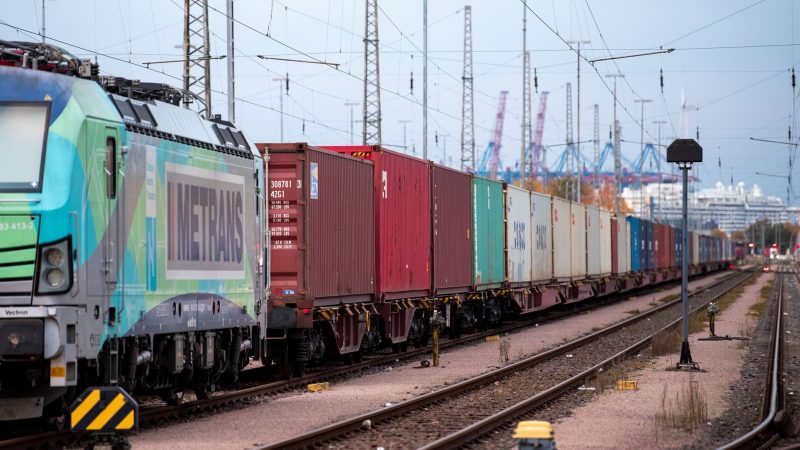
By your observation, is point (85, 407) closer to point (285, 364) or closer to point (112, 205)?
point (112, 205)

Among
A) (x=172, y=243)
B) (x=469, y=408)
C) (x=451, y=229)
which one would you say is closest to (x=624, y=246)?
(x=451, y=229)

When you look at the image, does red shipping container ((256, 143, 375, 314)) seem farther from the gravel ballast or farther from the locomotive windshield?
the locomotive windshield

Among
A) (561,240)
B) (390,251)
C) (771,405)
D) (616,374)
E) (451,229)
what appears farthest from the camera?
(561,240)

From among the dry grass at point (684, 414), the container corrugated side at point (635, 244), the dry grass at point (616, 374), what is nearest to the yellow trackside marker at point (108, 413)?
the dry grass at point (684, 414)

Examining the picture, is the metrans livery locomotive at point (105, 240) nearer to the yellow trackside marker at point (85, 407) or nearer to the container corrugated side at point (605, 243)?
the yellow trackside marker at point (85, 407)

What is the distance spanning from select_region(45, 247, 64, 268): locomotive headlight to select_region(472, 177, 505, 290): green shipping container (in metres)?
19.2

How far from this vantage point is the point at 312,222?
63.2 feet

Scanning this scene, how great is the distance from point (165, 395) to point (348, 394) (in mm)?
3608

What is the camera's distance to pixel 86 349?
11.3 metres

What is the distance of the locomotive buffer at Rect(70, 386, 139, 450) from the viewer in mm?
10164

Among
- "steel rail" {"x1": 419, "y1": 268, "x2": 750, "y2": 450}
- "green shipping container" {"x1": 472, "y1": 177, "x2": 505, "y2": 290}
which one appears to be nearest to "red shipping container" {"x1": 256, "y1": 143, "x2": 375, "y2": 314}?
"steel rail" {"x1": 419, "y1": 268, "x2": 750, "y2": 450}

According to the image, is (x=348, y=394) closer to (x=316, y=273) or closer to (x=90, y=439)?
(x=316, y=273)

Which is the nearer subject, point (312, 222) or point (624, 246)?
point (312, 222)

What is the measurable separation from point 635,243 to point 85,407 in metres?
Result: 50.2
